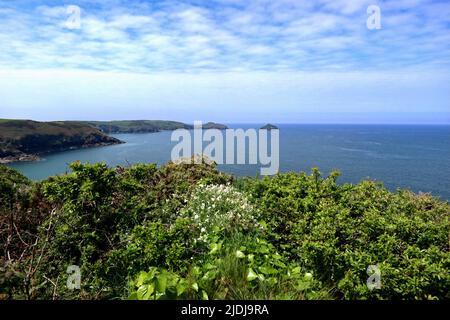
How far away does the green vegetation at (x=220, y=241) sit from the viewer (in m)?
3.83

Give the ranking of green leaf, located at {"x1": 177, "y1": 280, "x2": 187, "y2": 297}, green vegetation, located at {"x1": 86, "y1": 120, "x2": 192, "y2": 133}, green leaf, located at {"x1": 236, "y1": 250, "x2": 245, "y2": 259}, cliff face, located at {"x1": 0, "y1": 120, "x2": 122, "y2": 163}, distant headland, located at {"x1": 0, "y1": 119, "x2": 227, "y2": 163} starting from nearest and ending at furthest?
green leaf, located at {"x1": 177, "y1": 280, "x2": 187, "y2": 297}, green leaf, located at {"x1": 236, "y1": 250, "x2": 245, "y2": 259}, distant headland, located at {"x1": 0, "y1": 119, "x2": 227, "y2": 163}, cliff face, located at {"x1": 0, "y1": 120, "x2": 122, "y2": 163}, green vegetation, located at {"x1": 86, "y1": 120, "x2": 192, "y2": 133}

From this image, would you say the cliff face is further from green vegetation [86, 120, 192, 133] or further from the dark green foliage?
the dark green foliage

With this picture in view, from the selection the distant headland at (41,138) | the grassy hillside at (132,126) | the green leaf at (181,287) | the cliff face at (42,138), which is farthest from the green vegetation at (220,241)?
the grassy hillside at (132,126)

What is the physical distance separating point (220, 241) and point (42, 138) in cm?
9916

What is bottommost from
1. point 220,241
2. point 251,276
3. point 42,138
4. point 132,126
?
point 251,276

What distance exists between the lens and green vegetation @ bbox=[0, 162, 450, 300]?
3826 mm


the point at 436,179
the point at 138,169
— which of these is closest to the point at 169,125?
the point at 436,179

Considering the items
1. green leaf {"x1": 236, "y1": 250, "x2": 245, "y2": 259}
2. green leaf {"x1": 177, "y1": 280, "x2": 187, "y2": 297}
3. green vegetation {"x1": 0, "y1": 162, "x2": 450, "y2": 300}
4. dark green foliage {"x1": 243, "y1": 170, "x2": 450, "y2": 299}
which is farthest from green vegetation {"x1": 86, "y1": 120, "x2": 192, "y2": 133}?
green leaf {"x1": 177, "y1": 280, "x2": 187, "y2": 297}

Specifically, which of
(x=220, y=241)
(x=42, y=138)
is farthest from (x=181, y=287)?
(x=42, y=138)

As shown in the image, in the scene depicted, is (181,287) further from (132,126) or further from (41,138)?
(132,126)

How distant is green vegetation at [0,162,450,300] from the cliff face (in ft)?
263

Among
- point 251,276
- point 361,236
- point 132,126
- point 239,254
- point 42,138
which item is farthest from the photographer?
point 132,126

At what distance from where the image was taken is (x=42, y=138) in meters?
89.1

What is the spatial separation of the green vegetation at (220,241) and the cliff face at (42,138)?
263 ft
